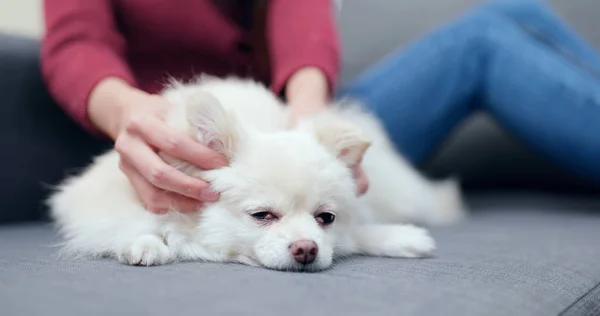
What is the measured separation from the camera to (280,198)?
993mm

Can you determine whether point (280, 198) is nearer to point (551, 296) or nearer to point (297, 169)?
point (297, 169)

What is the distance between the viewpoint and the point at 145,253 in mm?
940

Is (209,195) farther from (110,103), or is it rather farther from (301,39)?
(301,39)

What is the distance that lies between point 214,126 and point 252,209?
155mm

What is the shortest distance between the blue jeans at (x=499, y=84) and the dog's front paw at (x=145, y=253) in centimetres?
93

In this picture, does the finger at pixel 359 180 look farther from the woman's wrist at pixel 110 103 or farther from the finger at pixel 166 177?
the woman's wrist at pixel 110 103

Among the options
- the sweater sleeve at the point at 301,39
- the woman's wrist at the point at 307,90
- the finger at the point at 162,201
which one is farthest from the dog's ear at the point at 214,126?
the sweater sleeve at the point at 301,39

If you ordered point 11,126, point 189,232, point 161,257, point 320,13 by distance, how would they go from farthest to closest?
point 320,13 → point 11,126 → point 189,232 → point 161,257

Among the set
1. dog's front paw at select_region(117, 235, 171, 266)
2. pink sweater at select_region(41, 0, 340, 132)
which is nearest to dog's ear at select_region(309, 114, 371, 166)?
dog's front paw at select_region(117, 235, 171, 266)

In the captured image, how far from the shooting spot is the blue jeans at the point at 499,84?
1603mm

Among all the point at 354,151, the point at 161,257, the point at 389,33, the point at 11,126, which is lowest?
the point at 161,257

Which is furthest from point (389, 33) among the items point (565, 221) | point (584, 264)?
point (584, 264)

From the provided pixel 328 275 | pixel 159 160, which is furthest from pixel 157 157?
pixel 328 275

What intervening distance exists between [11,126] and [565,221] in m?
1.32
